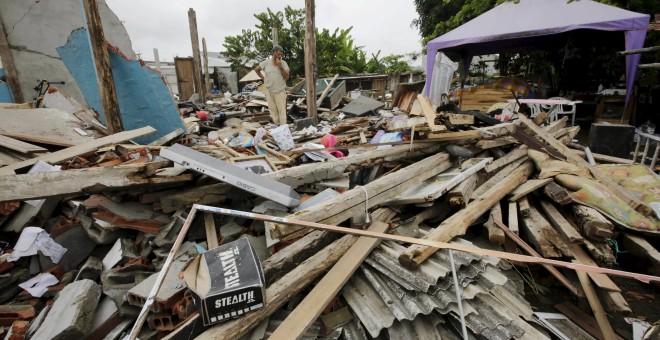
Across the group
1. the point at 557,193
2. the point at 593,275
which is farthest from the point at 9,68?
the point at 593,275

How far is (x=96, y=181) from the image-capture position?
217cm

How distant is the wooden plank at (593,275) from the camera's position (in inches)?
80.0

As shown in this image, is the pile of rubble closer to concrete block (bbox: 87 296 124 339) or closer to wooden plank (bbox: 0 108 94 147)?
concrete block (bbox: 87 296 124 339)

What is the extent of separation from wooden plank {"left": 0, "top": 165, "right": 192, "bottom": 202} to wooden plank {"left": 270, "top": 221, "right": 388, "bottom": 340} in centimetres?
155

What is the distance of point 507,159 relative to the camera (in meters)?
3.77

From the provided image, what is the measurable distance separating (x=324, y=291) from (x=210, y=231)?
1159 millimetres

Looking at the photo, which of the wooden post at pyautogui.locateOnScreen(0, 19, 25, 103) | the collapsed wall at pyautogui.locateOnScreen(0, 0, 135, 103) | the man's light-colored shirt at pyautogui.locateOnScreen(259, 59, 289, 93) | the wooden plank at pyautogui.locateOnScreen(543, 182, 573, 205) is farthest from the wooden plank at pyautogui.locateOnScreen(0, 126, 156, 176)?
the wooden post at pyautogui.locateOnScreen(0, 19, 25, 103)

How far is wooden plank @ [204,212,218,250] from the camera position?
7.66 ft

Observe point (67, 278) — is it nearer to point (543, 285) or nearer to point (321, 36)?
point (543, 285)

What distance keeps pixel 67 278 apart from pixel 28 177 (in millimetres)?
799

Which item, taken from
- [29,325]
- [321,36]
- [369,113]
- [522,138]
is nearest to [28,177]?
[29,325]

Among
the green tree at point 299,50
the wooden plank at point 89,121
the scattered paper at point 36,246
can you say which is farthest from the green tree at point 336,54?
the scattered paper at point 36,246

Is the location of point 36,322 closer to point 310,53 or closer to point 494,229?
point 494,229

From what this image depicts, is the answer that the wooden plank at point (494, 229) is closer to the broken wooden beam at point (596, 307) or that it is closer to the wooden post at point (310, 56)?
the broken wooden beam at point (596, 307)
